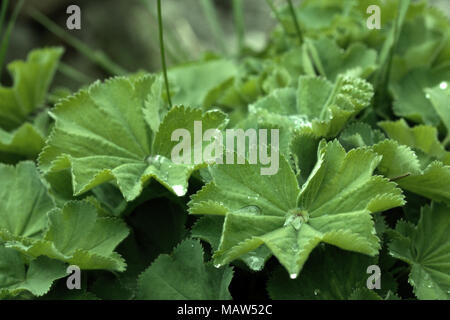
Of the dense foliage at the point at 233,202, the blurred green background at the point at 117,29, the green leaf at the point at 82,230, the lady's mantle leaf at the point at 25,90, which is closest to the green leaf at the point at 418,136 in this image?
the dense foliage at the point at 233,202

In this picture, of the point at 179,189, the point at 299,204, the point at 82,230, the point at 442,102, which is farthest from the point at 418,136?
the point at 82,230

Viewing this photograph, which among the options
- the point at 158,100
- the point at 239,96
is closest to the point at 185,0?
the point at 239,96

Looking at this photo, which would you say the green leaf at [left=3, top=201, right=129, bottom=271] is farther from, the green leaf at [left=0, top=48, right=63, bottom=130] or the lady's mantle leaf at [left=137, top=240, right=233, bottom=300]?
the green leaf at [left=0, top=48, right=63, bottom=130]

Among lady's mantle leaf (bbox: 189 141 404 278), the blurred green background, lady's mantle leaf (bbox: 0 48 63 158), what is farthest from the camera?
the blurred green background

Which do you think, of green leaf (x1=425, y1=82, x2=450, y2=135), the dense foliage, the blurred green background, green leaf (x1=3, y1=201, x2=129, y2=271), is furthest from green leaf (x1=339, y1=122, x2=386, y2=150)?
the blurred green background

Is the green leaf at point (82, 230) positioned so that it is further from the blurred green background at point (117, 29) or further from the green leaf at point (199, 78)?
the blurred green background at point (117, 29)

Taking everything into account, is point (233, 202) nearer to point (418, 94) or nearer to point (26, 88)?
point (418, 94)

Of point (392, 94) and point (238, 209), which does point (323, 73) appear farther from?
point (238, 209)
